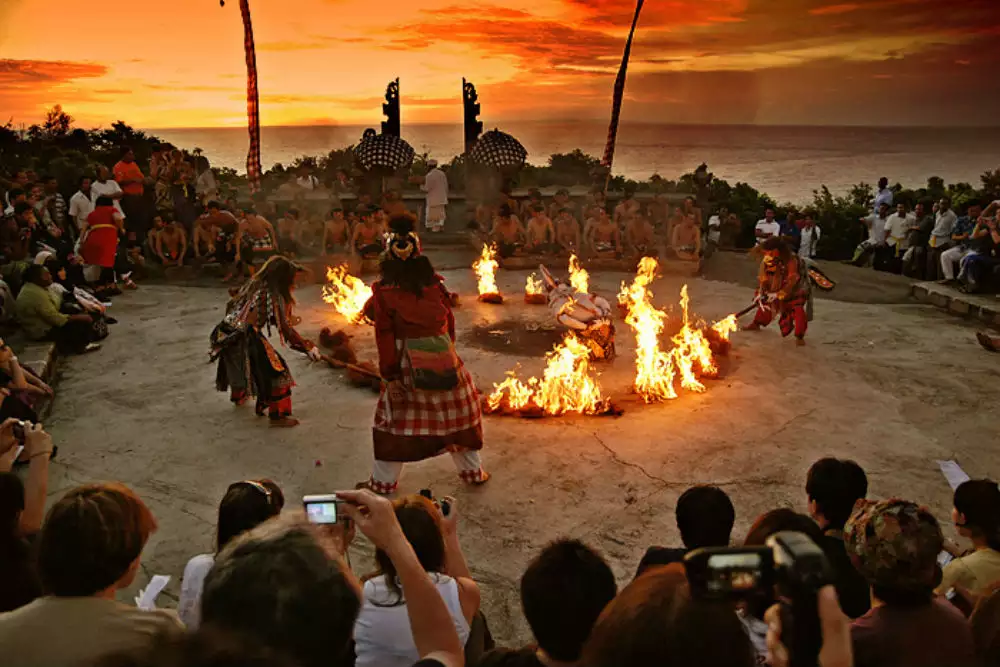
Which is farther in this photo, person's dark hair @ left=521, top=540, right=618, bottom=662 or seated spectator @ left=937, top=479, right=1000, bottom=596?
seated spectator @ left=937, top=479, right=1000, bottom=596

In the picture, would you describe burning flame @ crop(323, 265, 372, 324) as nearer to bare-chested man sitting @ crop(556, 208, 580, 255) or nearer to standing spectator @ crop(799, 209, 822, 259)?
bare-chested man sitting @ crop(556, 208, 580, 255)

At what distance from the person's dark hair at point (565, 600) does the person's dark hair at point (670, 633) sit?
58 centimetres

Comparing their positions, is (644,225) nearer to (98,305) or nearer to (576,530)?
(98,305)

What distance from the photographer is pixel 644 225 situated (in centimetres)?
1508

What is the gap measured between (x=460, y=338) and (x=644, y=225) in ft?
20.3

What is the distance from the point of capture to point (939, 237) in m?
13.4

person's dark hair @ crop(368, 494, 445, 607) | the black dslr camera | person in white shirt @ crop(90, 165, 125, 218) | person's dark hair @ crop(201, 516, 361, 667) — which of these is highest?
person in white shirt @ crop(90, 165, 125, 218)

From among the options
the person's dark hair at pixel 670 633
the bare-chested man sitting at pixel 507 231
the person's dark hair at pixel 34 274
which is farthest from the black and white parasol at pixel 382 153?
the person's dark hair at pixel 670 633

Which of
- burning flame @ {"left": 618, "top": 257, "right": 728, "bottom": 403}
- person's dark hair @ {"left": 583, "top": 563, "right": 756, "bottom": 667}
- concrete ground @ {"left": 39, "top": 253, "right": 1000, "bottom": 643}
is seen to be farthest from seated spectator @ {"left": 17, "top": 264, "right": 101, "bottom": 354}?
person's dark hair @ {"left": 583, "top": 563, "right": 756, "bottom": 667}

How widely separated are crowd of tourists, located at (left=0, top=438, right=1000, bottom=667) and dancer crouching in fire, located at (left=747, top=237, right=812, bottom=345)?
20.6 feet

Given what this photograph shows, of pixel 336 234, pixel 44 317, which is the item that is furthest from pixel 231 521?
pixel 336 234

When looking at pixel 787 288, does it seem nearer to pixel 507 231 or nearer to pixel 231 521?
pixel 507 231

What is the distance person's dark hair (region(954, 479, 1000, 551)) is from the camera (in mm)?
3420

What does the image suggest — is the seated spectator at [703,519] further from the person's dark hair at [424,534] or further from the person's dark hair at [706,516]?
the person's dark hair at [424,534]
